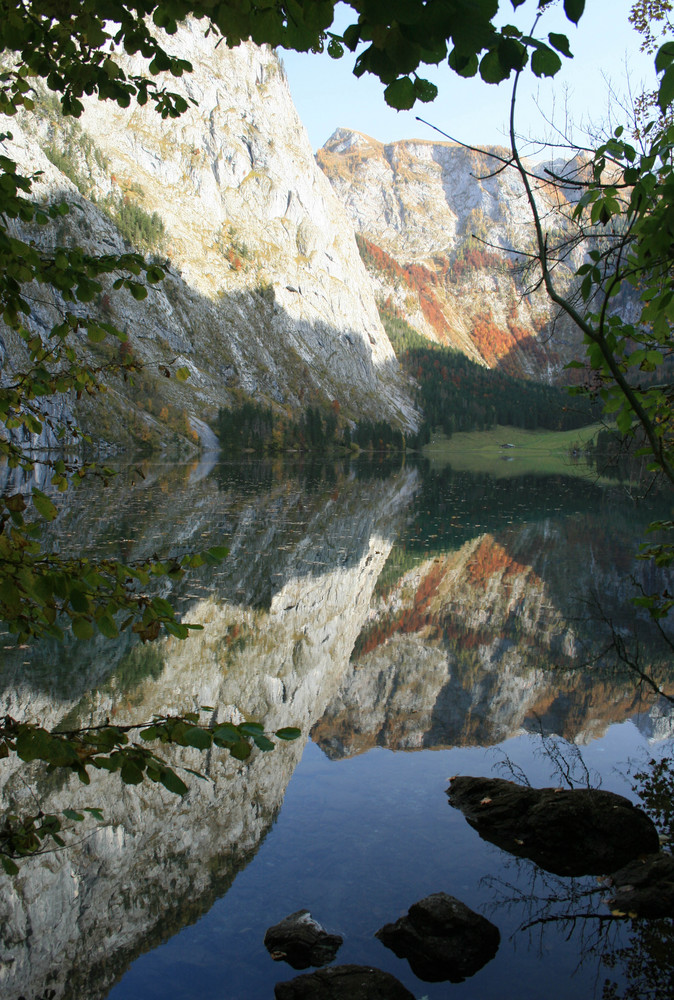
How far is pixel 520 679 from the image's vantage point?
1255 centimetres

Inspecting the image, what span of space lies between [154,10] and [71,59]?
1399 mm

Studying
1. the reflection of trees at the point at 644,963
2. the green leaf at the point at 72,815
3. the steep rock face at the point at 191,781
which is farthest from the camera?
the steep rock face at the point at 191,781

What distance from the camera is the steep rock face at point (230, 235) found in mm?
124500

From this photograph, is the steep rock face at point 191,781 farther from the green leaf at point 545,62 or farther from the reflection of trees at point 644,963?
the green leaf at point 545,62

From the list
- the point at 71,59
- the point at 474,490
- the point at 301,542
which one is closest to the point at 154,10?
the point at 71,59

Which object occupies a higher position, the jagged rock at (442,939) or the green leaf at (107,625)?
the green leaf at (107,625)

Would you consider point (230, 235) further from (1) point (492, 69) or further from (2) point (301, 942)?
(1) point (492, 69)

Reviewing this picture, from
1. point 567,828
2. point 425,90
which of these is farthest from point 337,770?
point 425,90

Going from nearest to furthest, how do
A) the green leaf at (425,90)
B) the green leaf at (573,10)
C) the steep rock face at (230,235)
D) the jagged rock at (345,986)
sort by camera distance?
the green leaf at (573,10) → the green leaf at (425,90) → the jagged rock at (345,986) → the steep rock face at (230,235)

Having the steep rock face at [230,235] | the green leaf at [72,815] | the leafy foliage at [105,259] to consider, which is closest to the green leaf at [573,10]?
the leafy foliage at [105,259]

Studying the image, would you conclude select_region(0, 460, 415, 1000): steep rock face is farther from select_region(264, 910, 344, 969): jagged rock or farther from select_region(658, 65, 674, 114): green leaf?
select_region(658, 65, 674, 114): green leaf

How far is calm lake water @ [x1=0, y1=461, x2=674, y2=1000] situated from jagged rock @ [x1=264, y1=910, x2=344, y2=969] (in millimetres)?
A: 114

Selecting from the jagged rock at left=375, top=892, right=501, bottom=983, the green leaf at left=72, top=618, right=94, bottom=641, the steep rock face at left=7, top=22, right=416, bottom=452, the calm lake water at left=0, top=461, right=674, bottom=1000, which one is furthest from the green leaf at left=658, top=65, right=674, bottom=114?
the steep rock face at left=7, top=22, right=416, bottom=452

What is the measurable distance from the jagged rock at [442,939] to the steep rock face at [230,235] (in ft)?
329
